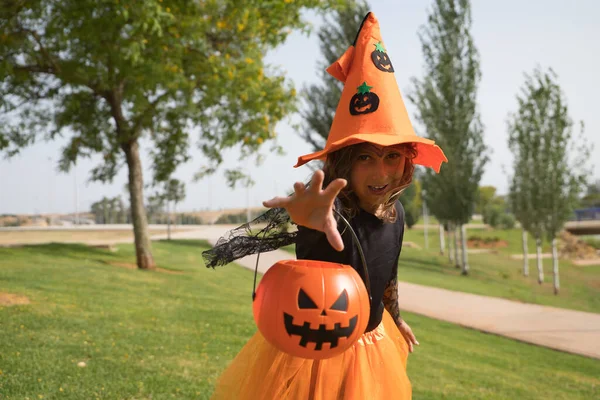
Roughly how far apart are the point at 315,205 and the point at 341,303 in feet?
1.22

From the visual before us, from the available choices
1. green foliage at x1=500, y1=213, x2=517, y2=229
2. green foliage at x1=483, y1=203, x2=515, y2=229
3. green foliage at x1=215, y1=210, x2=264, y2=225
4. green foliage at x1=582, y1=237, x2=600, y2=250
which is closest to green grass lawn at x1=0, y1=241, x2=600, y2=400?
green foliage at x1=582, y1=237, x2=600, y2=250

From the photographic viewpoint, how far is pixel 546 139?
17469 millimetres

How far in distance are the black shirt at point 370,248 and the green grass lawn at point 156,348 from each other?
2.59 m

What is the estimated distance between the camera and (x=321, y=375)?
2.14 metres

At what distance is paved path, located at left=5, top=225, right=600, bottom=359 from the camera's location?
30.3 feet

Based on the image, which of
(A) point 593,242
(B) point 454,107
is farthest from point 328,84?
(A) point 593,242

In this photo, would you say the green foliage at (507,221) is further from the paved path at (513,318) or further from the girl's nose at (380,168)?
the girl's nose at (380,168)

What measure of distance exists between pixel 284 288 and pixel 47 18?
11332 mm

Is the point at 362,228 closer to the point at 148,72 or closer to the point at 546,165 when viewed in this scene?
the point at 148,72

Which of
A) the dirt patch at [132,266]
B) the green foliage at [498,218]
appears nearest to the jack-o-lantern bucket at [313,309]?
the dirt patch at [132,266]

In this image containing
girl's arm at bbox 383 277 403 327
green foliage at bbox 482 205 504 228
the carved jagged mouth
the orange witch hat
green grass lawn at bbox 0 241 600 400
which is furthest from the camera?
green foliage at bbox 482 205 504 228

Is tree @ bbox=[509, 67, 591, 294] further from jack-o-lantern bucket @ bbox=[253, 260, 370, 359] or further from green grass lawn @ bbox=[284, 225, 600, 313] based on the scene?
jack-o-lantern bucket @ bbox=[253, 260, 370, 359]

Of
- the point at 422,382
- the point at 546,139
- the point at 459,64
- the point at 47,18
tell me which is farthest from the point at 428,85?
the point at 422,382

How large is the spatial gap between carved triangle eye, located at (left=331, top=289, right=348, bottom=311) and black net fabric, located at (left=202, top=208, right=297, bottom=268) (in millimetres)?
507
